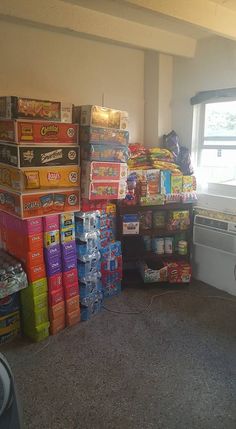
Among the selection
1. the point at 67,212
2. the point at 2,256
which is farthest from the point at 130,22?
the point at 2,256

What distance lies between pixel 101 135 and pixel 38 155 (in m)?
0.48

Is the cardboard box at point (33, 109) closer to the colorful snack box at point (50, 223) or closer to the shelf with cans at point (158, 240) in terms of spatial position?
the colorful snack box at point (50, 223)

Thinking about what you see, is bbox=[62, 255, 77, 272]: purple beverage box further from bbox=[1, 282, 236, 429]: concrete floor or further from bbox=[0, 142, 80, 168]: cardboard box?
bbox=[0, 142, 80, 168]: cardboard box

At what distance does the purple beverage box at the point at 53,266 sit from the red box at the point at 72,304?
28 centimetres

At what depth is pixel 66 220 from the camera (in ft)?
7.61

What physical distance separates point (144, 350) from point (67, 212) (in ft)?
3.79

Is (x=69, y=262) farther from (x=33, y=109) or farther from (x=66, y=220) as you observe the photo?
(x=33, y=109)

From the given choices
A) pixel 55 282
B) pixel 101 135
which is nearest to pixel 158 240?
pixel 55 282

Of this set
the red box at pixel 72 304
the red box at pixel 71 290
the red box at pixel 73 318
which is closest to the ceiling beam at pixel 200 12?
the red box at pixel 71 290

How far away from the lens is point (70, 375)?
1.97 meters

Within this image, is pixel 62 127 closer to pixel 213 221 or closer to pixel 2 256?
pixel 2 256

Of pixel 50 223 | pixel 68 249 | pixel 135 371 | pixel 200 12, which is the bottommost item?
pixel 135 371

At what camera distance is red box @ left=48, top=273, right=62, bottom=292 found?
229 cm

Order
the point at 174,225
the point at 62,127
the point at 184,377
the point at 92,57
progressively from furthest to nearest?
the point at 174,225, the point at 92,57, the point at 62,127, the point at 184,377
